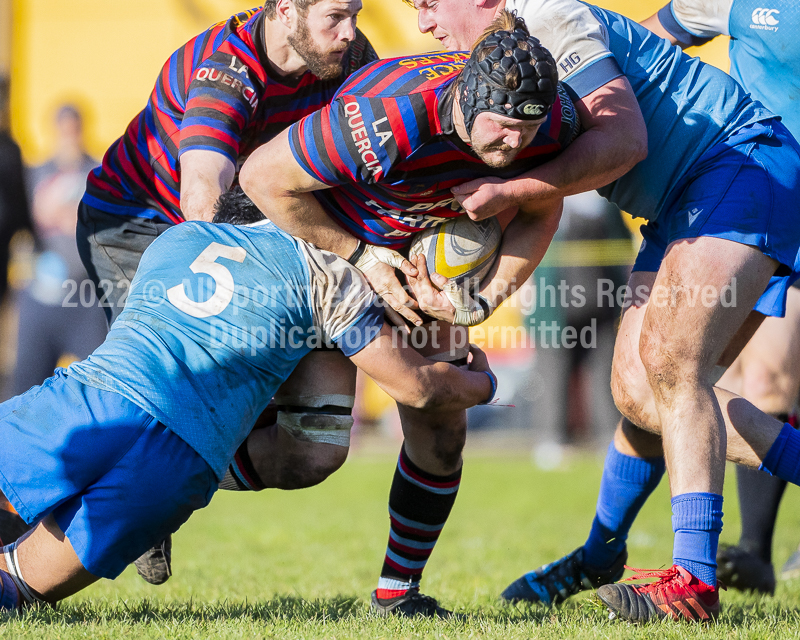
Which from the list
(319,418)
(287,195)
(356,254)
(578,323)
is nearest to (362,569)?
(319,418)

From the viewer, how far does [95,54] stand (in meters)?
12.3

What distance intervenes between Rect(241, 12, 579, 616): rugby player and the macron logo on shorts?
4.00ft

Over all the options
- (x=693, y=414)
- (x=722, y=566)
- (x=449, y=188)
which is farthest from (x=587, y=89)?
(x=722, y=566)

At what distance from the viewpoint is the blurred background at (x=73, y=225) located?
795cm

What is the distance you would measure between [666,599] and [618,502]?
0.93 meters

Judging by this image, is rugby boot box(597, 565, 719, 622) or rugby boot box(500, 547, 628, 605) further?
rugby boot box(500, 547, 628, 605)

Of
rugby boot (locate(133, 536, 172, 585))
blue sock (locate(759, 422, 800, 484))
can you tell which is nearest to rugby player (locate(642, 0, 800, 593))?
blue sock (locate(759, 422, 800, 484))

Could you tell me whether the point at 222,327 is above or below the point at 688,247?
below

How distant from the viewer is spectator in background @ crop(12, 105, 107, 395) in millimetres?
7836

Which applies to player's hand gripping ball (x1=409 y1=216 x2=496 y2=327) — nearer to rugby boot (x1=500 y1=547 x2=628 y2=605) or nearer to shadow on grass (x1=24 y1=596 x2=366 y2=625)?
shadow on grass (x1=24 y1=596 x2=366 y2=625)

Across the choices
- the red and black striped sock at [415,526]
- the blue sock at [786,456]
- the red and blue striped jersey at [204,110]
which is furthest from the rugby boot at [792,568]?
the red and blue striped jersey at [204,110]

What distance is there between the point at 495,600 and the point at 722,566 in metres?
1.12

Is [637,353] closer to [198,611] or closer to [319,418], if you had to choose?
[319,418]

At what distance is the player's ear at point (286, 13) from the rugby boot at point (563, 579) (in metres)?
2.57
